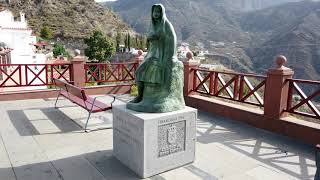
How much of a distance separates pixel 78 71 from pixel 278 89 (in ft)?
19.3

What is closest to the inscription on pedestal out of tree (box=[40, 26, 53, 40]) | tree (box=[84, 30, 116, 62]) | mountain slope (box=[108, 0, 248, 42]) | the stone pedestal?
the stone pedestal

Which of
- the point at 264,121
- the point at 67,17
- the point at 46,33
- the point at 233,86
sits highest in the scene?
the point at 67,17

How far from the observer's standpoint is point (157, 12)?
392 centimetres

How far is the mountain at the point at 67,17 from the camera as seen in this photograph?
78.4 meters

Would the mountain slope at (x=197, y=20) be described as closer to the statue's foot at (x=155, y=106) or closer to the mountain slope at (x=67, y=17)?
the mountain slope at (x=67, y=17)

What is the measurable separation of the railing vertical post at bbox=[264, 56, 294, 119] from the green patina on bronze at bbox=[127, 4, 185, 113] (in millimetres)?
2545

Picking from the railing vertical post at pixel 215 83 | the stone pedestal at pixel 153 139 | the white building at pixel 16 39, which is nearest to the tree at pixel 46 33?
the white building at pixel 16 39

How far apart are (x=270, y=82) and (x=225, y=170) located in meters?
2.55

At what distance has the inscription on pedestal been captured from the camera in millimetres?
3863

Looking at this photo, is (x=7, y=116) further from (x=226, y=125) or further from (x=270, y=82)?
(x=270, y=82)

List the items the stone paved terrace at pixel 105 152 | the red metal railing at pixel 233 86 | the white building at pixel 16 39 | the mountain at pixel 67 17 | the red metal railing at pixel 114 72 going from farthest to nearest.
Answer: the mountain at pixel 67 17 < the white building at pixel 16 39 < the red metal railing at pixel 114 72 < the red metal railing at pixel 233 86 < the stone paved terrace at pixel 105 152

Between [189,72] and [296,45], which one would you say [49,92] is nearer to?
[189,72]

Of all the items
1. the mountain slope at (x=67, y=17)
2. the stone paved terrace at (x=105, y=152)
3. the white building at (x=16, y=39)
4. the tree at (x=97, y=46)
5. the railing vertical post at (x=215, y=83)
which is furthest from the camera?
the mountain slope at (x=67, y=17)

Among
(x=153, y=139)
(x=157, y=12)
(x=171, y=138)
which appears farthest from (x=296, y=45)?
(x=153, y=139)
